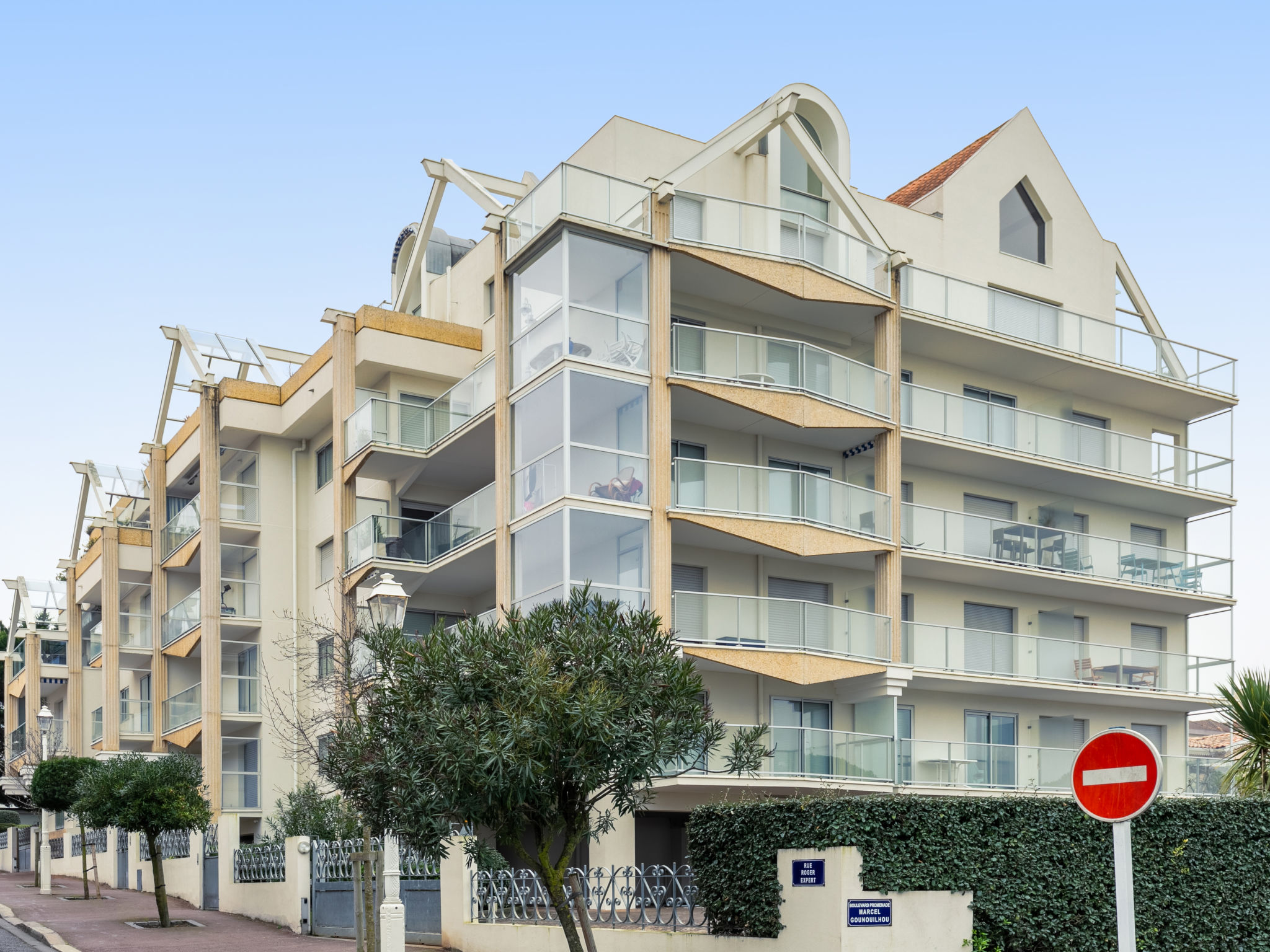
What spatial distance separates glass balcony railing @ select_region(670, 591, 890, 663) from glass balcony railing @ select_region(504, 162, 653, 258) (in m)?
7.02

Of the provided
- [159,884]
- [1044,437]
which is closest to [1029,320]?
[1044,437]

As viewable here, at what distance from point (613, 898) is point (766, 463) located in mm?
13310

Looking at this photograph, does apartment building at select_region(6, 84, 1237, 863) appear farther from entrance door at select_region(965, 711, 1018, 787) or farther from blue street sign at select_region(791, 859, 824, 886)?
blue street sign at select_region(791, 859, 824, 886)

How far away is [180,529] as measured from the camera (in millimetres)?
41031

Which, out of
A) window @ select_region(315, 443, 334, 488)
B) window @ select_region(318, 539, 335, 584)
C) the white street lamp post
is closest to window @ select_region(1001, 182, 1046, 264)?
window @ select_region(315, 443, 334, 488)

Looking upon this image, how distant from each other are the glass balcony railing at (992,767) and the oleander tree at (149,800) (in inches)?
519

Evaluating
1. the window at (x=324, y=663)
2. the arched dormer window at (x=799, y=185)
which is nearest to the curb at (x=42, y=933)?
the window at (x=324, y=663)

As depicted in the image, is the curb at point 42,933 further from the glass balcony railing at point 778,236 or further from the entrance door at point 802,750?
the glass balcony railing at point 778,236

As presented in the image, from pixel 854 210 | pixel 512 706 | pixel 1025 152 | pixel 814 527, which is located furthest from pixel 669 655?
pixel 1025 152

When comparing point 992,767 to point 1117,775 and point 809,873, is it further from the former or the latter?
point 1117,775

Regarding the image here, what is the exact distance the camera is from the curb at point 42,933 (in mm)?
21108

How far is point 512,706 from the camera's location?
12.7 m

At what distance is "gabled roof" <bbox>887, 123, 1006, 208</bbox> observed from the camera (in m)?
34.9

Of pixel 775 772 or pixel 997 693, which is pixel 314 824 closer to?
pixel 775 772
